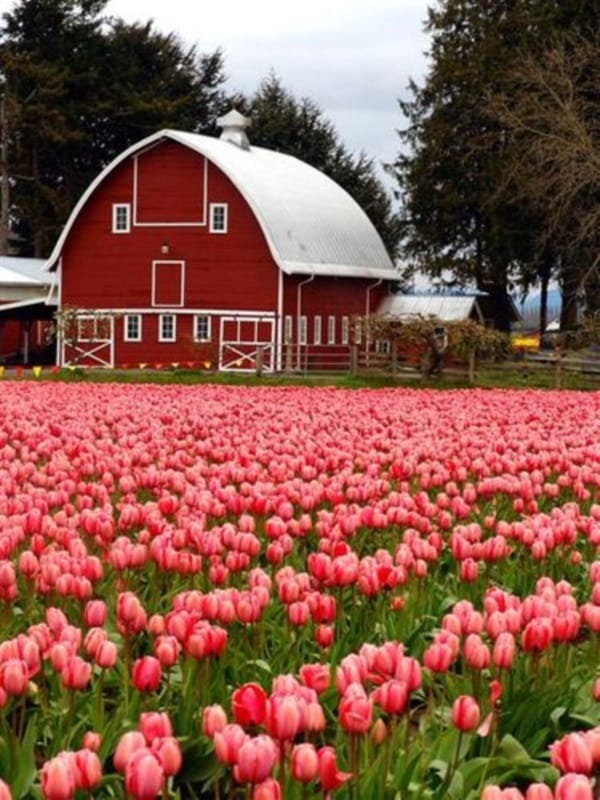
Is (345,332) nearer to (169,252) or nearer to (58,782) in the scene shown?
(169,252)

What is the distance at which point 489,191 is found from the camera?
5688 cm

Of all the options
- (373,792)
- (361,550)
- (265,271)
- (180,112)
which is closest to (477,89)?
(265,271)

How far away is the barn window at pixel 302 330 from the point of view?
5154 cm

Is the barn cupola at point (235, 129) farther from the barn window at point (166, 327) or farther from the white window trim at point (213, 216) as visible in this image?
the barn window at point (166, 327)

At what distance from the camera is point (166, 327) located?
5169 centimetres

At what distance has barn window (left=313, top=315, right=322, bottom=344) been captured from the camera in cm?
5297

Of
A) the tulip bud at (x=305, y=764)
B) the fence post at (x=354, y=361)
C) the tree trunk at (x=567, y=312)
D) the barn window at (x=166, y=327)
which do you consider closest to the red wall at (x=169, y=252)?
the barn window at (x=166, y=327)

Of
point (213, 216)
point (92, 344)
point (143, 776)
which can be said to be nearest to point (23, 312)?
point (92, 344)

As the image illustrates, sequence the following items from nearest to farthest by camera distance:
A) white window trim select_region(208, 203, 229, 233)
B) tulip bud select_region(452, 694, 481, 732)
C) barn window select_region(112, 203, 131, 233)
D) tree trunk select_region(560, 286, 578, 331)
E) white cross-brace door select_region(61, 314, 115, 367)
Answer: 1. tulip bud select_region(452, 694, 481, 732)
2. white window trim select_region(208, 203, 229, 233)
3. white cross-brace door select_region(61, 314, 115, 367)
4. barn window select_region(112, 203, 131, 233)
5. tree trunk select_region(560, 286, 578, 331)

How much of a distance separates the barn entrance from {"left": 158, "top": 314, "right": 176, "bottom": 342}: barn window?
2.03 metres

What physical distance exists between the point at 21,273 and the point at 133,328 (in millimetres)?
13933

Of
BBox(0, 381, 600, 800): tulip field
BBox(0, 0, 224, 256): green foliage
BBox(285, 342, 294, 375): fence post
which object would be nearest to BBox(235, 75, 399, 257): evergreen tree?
BBox(0, 0, 224, 256): green foliage

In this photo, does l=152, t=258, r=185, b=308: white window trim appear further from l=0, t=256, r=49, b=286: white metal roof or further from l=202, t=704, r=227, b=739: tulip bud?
l=202, t=704, r=227, b=739: tulip bud

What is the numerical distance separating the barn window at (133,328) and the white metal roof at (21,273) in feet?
32.9
